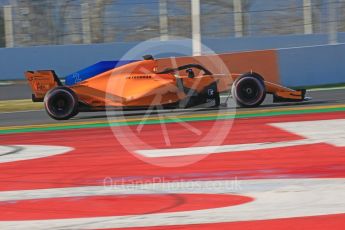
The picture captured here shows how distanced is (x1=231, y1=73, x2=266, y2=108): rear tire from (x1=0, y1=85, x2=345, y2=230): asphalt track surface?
740 millimetres

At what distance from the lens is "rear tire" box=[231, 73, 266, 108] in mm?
13080

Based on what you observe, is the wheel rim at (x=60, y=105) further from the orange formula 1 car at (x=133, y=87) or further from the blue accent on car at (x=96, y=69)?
the blue accent on car at (x=96, y=69)

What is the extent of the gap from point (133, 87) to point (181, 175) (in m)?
5.46

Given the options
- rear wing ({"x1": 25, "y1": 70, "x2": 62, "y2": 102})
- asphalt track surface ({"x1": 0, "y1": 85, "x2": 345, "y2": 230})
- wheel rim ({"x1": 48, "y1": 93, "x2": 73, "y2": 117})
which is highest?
rear wing ({"x1": 25, "y1": 70, "x2": 62, "y2": 102})

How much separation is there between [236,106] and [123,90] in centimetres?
221

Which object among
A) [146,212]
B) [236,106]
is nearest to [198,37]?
[236,106]

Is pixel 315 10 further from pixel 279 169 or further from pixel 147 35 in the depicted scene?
pixel 279 169

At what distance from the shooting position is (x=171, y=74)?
12883 millimetres

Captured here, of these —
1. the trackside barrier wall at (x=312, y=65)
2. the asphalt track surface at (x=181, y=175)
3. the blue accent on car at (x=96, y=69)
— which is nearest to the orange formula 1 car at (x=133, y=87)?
the blue accent on car at (x=96, y=69)

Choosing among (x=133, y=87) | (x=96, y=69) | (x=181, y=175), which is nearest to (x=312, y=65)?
(x=133, y=87)

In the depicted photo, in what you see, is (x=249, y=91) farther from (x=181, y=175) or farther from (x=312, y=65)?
(x=181, y=175)

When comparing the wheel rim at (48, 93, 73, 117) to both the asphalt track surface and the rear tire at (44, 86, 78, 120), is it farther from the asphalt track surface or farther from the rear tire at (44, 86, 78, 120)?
the asphalt track surface

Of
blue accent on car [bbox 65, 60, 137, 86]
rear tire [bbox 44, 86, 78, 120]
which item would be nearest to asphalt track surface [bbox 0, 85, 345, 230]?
rear tire [bbox 44, 86, 78, 120]

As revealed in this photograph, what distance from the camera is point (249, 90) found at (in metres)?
13.3
